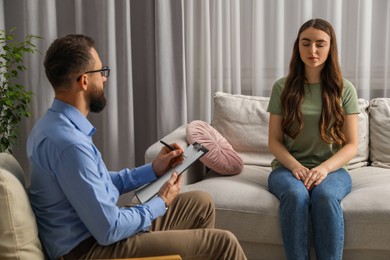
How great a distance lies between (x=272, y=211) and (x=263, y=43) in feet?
4.41

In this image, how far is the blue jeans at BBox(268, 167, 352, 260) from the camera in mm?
2338

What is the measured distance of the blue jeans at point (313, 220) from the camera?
92.0 inches

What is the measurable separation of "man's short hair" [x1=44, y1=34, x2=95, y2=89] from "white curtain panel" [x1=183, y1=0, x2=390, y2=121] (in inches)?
73.3

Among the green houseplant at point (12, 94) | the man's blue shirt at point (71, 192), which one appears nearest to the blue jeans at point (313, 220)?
the man's blue shirt at point (71, 192)

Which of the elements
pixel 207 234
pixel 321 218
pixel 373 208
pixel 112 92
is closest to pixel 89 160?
pixel 207 234

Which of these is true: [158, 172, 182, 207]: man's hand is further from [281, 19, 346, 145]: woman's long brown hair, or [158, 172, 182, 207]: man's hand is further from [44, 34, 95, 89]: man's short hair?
[281, 19, 346, 145]: woman's long brown hair

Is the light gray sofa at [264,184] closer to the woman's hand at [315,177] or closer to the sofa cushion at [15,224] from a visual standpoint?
the woman's hand at [315,177]

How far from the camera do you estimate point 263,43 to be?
137 inches

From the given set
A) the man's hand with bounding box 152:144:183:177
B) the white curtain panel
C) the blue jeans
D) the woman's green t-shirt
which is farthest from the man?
the white curtain panel

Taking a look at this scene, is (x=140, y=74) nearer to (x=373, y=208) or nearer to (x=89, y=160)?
(x=373, y=208)

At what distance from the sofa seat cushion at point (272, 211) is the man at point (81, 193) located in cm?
70

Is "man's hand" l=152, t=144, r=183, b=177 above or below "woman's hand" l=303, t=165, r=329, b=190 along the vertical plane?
above

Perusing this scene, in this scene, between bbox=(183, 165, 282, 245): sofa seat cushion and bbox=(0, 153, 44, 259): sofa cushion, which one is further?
bbox=(183, 165, 282, 245): sofa seat cushion

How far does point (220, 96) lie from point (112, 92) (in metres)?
0.71
